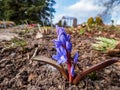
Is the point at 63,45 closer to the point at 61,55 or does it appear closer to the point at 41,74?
the point at 61,55

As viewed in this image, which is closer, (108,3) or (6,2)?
(108,3)

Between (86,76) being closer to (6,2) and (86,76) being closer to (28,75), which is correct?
(28,75)

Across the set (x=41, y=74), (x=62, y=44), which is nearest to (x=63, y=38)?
(x=62, y=44)

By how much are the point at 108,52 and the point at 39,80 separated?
1.10 metres

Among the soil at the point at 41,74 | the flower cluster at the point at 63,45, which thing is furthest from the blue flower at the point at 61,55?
the soil at the point at 41,74

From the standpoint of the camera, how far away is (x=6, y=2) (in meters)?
41.1

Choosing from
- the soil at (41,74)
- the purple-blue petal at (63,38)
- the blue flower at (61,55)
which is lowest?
the soil at (41,74)

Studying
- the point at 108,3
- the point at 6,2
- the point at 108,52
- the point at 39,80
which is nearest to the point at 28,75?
the point at 39,80

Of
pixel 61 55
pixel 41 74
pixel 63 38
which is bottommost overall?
pixel 41 74

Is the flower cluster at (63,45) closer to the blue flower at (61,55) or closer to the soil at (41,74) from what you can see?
the blue flower at (61,55)

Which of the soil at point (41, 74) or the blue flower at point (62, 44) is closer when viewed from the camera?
the blue flower at point (62, 44)

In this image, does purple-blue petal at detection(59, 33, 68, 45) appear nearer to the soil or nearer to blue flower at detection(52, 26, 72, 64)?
blue flower at detection(52, 26, 72, 64)

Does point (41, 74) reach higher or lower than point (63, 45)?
lower

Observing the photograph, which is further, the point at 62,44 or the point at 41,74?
the point at 41,74
